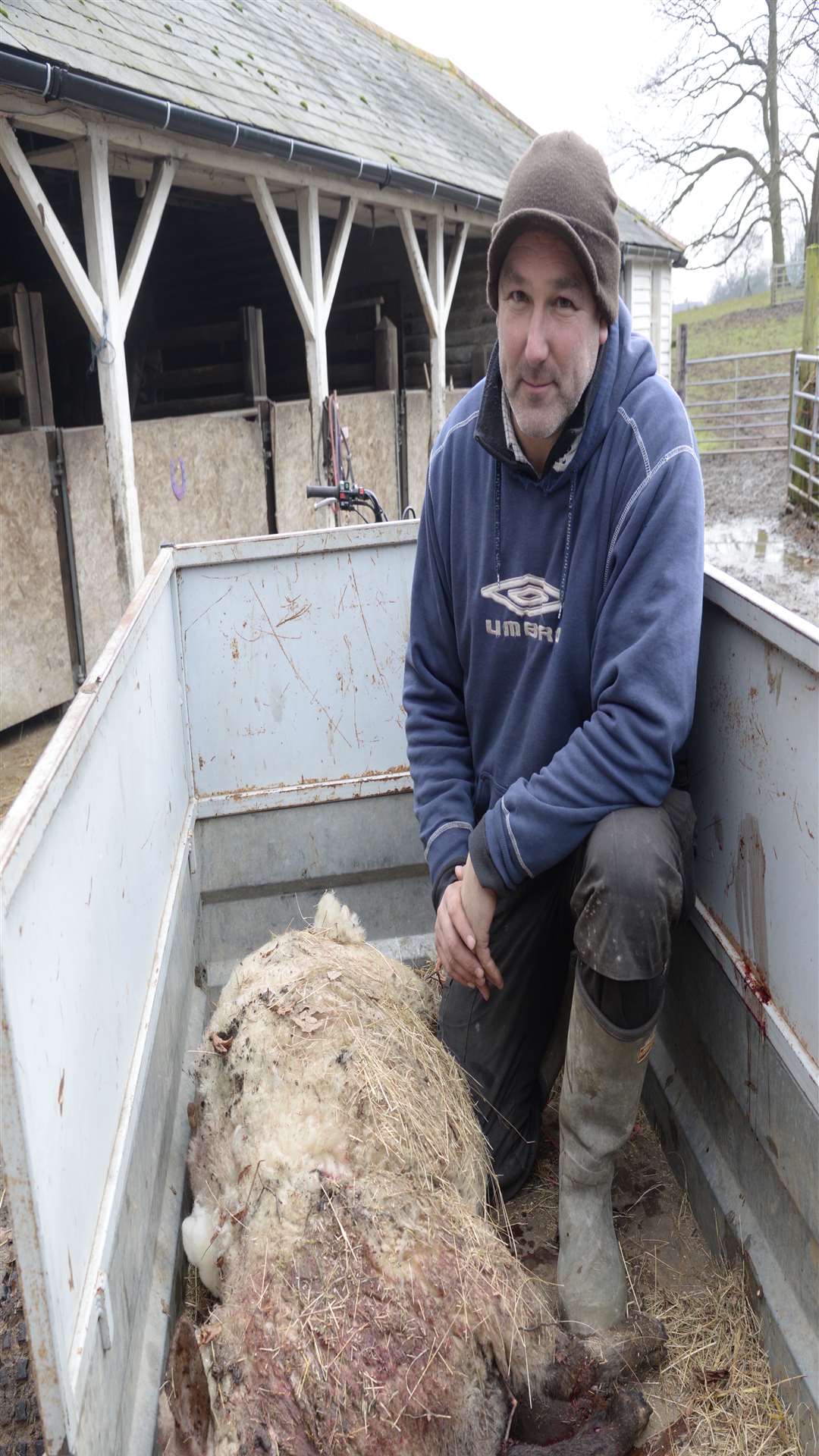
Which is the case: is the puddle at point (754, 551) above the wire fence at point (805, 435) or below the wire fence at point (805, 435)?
below

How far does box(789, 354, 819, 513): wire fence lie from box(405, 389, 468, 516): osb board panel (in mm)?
4935

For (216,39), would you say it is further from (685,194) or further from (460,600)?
(685,194)

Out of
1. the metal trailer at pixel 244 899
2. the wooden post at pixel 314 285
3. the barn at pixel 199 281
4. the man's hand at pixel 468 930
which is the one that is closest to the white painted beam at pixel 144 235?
the barn at pixel 199 281

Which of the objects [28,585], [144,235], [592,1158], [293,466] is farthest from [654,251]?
[592,1158]

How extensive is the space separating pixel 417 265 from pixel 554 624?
800cm

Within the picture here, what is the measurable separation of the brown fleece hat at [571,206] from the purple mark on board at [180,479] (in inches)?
208

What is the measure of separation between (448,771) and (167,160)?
17.5ft

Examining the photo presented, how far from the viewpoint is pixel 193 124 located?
609 centimetres

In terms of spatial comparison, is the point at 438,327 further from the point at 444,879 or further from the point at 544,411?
the point at 444,879

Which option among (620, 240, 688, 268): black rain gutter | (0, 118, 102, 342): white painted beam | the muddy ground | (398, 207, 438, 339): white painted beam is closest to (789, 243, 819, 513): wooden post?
the muddy ground

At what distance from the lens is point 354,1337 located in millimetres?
1671

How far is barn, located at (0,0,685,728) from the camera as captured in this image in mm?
5914

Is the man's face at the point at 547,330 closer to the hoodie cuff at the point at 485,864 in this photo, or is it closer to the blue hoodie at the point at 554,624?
the blue hoodie at the point at 554,624

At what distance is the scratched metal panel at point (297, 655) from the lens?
3242mm
